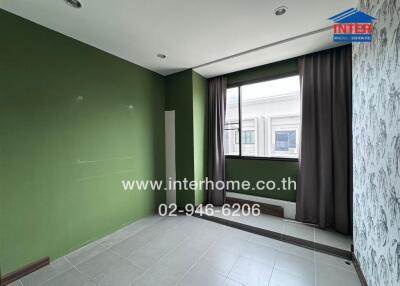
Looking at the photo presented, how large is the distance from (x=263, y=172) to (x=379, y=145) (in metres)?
1.84

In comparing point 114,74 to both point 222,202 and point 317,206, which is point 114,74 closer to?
point 222,202

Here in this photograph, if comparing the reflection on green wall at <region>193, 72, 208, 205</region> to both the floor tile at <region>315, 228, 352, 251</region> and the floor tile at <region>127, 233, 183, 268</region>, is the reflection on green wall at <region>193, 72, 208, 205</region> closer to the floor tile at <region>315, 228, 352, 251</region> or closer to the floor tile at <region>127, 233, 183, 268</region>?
the floor tile at <region>127, 233, 183, 268</region>

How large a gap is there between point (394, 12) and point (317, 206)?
2.31 metres

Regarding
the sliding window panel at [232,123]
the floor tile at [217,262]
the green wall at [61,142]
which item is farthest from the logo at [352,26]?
the green wall at [61,142]

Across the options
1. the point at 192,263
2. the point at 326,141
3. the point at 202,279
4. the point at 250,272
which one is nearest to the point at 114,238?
the point at 192,263

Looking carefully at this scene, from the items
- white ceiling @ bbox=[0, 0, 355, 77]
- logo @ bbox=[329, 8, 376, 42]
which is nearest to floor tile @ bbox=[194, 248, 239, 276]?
logo @ bbox=[329, 8, 376, 42]

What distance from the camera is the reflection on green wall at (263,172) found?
2.65 metres

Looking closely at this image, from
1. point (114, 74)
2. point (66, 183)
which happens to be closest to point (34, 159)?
point (66, 183)

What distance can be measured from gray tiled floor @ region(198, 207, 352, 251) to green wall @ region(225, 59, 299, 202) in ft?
1.28

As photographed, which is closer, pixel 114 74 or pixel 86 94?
pixel 86 94

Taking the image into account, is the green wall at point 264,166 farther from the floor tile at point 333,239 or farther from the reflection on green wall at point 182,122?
the reflection on green wall at point 182,122

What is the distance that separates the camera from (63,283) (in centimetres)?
154

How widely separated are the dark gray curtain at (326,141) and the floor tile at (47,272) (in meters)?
3.10

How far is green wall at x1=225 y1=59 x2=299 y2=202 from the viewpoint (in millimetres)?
2648
